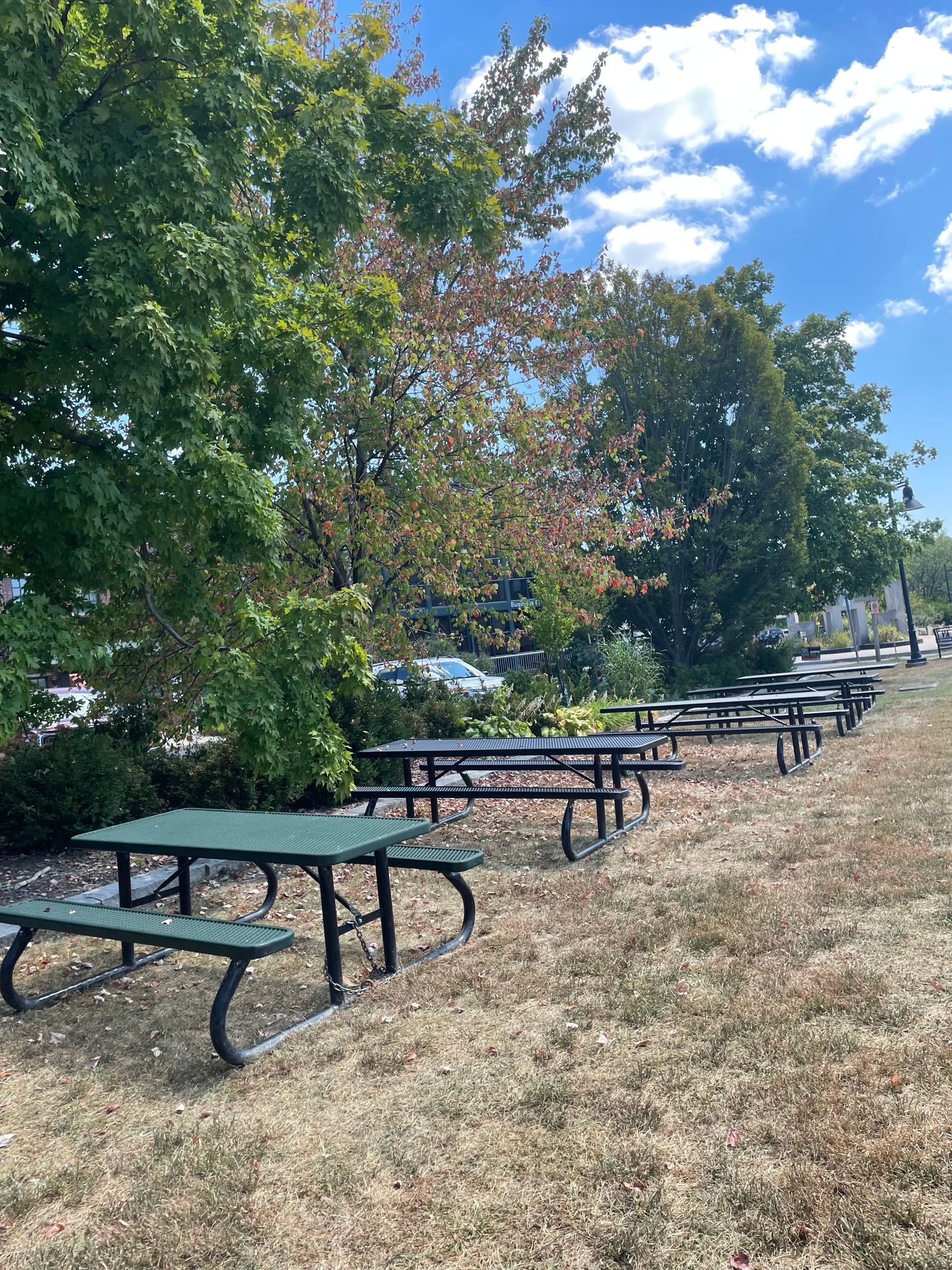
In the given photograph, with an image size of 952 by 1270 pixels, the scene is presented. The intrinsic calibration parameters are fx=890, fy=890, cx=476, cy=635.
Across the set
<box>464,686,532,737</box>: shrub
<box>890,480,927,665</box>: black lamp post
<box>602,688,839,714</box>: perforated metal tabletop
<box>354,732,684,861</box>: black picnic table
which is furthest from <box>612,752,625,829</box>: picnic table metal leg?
<box>890,480,927,665</box>: black lamp post

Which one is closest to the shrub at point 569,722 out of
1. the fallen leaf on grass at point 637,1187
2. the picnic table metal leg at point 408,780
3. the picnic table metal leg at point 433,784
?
the picnic table metal leg at point 408,780

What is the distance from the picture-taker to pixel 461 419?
965 centimetres

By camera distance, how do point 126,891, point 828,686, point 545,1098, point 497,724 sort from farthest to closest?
point 828,686 < point 497,724 < point 126,891 < point 545,1098

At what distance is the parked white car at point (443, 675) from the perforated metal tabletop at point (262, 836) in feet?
18.0

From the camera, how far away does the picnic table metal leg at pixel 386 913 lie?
4.09 meters

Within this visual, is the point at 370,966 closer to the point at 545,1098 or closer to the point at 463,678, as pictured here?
the point at 545,1098

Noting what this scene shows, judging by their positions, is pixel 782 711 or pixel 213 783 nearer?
pixel 213 783

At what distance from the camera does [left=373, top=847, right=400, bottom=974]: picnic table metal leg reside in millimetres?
4086

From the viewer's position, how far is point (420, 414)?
385 inches

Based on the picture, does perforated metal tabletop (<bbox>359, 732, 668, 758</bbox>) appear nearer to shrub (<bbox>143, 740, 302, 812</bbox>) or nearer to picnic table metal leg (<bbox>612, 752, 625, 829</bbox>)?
picnic table metal leg (<bbox>612, 752, 625, 829</bbox>)

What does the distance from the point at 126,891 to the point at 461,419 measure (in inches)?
246

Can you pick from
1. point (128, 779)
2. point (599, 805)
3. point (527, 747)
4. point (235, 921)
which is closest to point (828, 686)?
point (527, 747)

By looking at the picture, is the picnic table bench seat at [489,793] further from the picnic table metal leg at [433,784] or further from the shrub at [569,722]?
the shrub at [569,722]

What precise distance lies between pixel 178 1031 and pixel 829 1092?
8.66 ft
